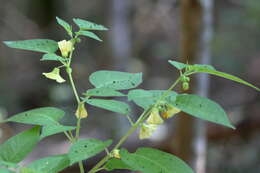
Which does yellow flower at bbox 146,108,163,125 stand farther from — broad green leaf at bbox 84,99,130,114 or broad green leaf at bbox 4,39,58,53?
broad green leaf at bbox 4,39,58,53

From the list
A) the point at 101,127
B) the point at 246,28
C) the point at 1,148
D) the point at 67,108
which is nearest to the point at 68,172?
the point at 101,127

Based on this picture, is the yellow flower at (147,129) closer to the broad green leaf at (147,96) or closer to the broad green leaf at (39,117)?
the broad green leaf at (147,96)

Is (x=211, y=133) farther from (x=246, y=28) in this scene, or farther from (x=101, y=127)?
(x=246, y=28)

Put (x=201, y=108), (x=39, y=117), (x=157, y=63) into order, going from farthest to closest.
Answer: (x=157, y=63)
(x=39, y=117)
(x=201, y=108)

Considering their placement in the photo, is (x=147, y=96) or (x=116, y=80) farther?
(x=116, y=80)

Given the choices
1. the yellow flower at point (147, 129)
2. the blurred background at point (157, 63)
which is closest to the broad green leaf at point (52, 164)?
the yellow flower at point (147, 129)

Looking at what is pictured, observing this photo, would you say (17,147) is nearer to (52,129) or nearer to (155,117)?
(52,129)

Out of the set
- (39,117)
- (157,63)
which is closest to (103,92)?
(39,117)

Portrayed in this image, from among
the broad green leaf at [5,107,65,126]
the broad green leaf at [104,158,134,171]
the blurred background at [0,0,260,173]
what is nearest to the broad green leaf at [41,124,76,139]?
the broad green leaf at [5,107,65,126]

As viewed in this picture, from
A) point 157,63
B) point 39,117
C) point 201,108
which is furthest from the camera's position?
point 157,63
